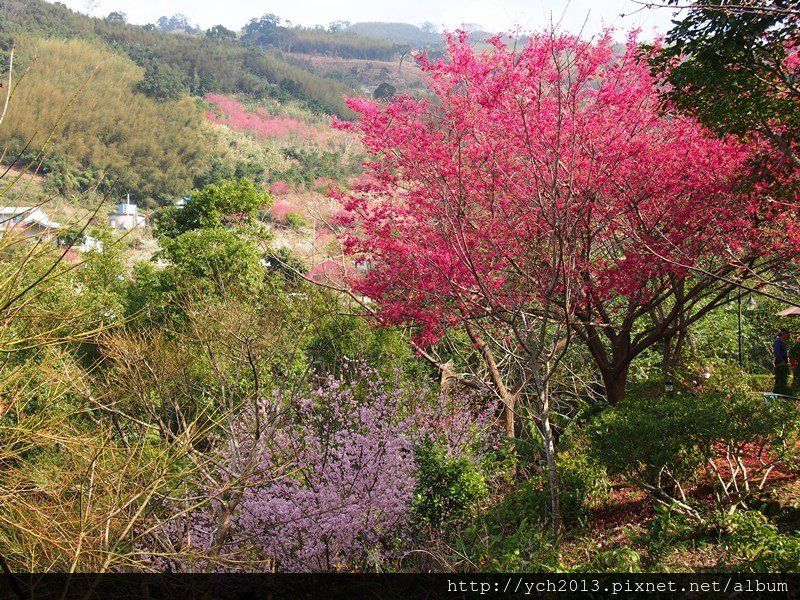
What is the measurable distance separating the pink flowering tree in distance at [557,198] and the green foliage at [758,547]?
1.13 meters

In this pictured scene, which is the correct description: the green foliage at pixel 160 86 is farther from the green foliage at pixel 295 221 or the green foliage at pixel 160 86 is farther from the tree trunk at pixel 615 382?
the tree trunk at pixel 615 382

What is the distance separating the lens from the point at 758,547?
397 cm

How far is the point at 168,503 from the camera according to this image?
570 cm

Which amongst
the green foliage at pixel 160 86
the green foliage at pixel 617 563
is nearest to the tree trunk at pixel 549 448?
the green foliage at pixel 617 563

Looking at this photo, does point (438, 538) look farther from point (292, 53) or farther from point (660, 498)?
point (292, 53)

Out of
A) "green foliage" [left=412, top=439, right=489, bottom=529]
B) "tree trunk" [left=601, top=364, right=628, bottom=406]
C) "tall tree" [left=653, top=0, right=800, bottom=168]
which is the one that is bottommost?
"green foliage" [left=412, top=439, right=489, bottom=529]

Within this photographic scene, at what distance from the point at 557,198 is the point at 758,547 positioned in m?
2.60

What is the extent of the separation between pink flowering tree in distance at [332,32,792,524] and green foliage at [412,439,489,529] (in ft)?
2.40

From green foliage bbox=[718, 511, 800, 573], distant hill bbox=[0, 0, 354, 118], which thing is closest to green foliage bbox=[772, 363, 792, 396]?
green foliage bbox=[718, 511, 800, 573]

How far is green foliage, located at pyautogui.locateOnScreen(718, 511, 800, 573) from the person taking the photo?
3.70 meters

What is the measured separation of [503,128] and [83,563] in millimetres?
4924

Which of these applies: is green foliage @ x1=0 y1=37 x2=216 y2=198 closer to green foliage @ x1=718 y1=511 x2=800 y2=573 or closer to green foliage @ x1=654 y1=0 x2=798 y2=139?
green foliage @ x1=654 y1=0 x2=798 y2=139

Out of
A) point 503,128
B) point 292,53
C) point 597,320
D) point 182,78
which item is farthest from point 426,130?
point 292,53

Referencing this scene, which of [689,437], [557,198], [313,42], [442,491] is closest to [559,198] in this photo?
[557,198]
